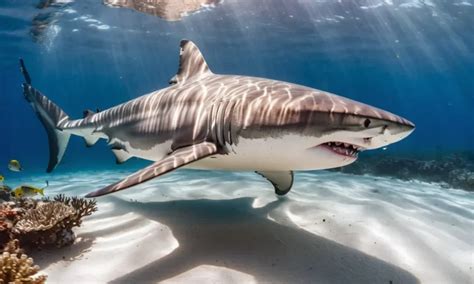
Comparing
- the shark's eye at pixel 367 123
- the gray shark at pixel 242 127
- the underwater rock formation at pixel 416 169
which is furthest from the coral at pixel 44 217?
the underwater rock formation at pixel 416 169

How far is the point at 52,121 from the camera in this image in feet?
24.4

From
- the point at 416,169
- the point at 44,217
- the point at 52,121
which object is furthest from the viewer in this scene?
the point at 416,169

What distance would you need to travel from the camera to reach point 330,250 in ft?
12.4

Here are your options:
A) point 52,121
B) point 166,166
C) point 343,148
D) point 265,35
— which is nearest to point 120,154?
point 52,121

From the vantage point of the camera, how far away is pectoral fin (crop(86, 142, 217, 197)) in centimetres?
305

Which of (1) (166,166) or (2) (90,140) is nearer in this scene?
(1) (166,166)

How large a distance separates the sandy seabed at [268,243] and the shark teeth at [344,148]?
118 cm

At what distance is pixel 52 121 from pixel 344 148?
6.60m

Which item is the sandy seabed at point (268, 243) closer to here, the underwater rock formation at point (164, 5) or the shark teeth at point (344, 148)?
the shark teeth at point (344, 148)

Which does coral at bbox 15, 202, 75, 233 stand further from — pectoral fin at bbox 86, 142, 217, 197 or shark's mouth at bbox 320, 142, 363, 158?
shark's mouth at bbox 320, 142, 363, 158

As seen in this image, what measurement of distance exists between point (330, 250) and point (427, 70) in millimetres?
56214

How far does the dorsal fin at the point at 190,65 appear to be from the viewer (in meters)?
5.86

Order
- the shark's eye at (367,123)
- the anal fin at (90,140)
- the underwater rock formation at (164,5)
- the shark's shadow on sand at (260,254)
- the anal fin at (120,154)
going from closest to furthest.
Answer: the shark's eye at (367,123) → the shark's shadow on sand at (260,254) → the anal fin at (120,154) → the anal fin at (90,140) → the underwater rock formation at (164,5)

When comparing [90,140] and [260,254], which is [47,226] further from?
[90,140]
